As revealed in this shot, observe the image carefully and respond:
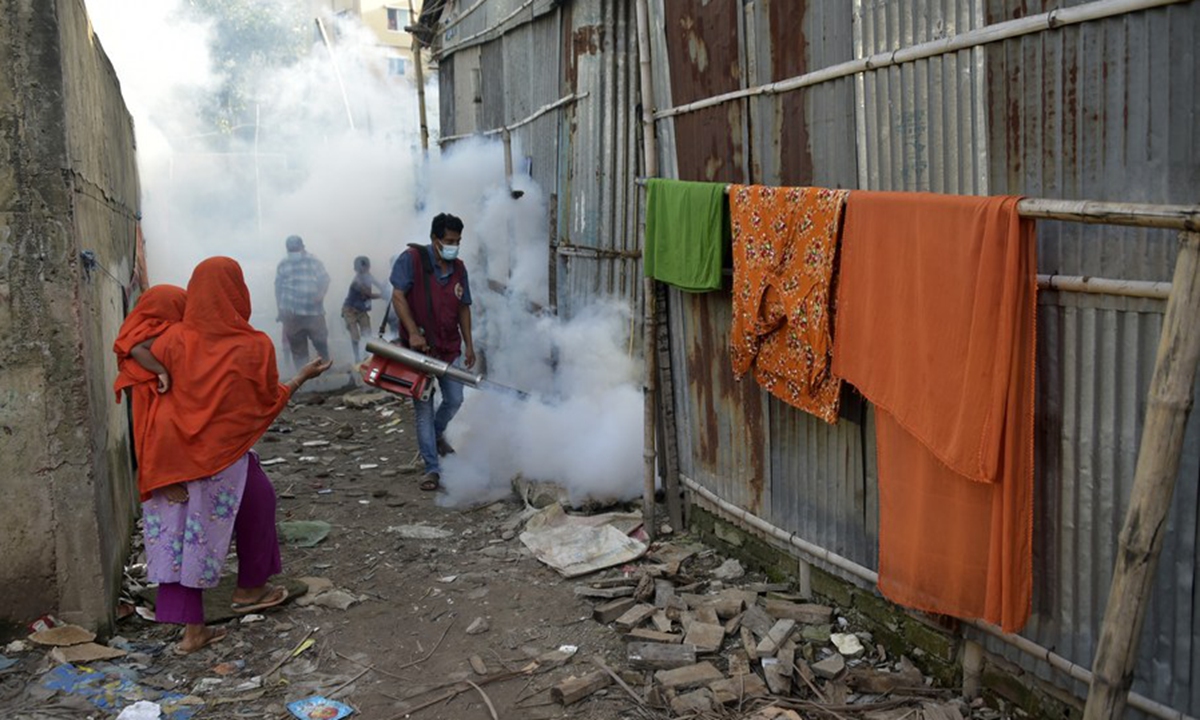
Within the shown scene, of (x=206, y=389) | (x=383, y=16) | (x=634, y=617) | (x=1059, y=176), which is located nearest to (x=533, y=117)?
(x=206, y=389)

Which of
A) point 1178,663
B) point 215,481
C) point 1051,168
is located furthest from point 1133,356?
point 215,481

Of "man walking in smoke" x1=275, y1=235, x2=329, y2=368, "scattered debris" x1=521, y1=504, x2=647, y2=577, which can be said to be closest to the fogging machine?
"scattered debris" x1=521, y1=504, x2=647, y2=577

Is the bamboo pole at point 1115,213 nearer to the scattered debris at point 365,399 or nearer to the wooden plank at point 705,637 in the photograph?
the wooden plank at point 705,637

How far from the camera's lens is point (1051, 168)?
10.5ft

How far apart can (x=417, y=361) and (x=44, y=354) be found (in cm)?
301

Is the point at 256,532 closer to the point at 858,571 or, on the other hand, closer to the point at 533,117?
the point at 858,571

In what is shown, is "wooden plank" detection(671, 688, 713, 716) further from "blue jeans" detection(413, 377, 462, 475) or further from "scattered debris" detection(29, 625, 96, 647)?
"blue jeans" detection(413, 377, 462, 475)

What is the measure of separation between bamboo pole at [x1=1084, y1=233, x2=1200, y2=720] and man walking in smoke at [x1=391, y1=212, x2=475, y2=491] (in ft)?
18.5

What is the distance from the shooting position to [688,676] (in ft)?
13.9

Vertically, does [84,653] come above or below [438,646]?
above

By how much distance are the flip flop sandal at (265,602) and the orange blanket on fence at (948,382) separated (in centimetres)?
313

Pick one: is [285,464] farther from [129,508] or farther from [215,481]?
[215,481]

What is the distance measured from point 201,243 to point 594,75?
1322 centimetres

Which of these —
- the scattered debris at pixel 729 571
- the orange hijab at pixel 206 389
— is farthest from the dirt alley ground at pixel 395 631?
the orange hijab at pixel 206 389
